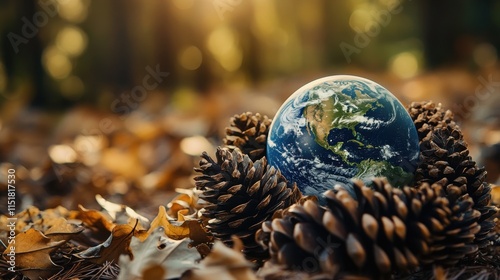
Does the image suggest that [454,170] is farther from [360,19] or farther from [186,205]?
[360,19]

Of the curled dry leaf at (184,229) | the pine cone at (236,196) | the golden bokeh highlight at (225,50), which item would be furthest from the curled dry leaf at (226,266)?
the golden bokeh highlight at (225,50)

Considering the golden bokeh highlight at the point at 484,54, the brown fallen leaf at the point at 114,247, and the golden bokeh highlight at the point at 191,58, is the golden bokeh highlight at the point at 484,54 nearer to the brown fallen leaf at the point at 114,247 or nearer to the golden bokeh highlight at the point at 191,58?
the golden bokeh highlight at the point at 191,58

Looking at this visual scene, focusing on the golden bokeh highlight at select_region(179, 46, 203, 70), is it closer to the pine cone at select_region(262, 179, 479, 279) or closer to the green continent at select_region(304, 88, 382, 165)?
the green continent at select_region(304, 88, 382, 165)

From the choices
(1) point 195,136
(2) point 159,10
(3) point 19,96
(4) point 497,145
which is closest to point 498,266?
(4) point 497,145

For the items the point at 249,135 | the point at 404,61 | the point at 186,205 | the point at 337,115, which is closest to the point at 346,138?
the point at 337,115

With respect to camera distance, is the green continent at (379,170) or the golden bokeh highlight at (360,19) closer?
the green continent at (379,170)
